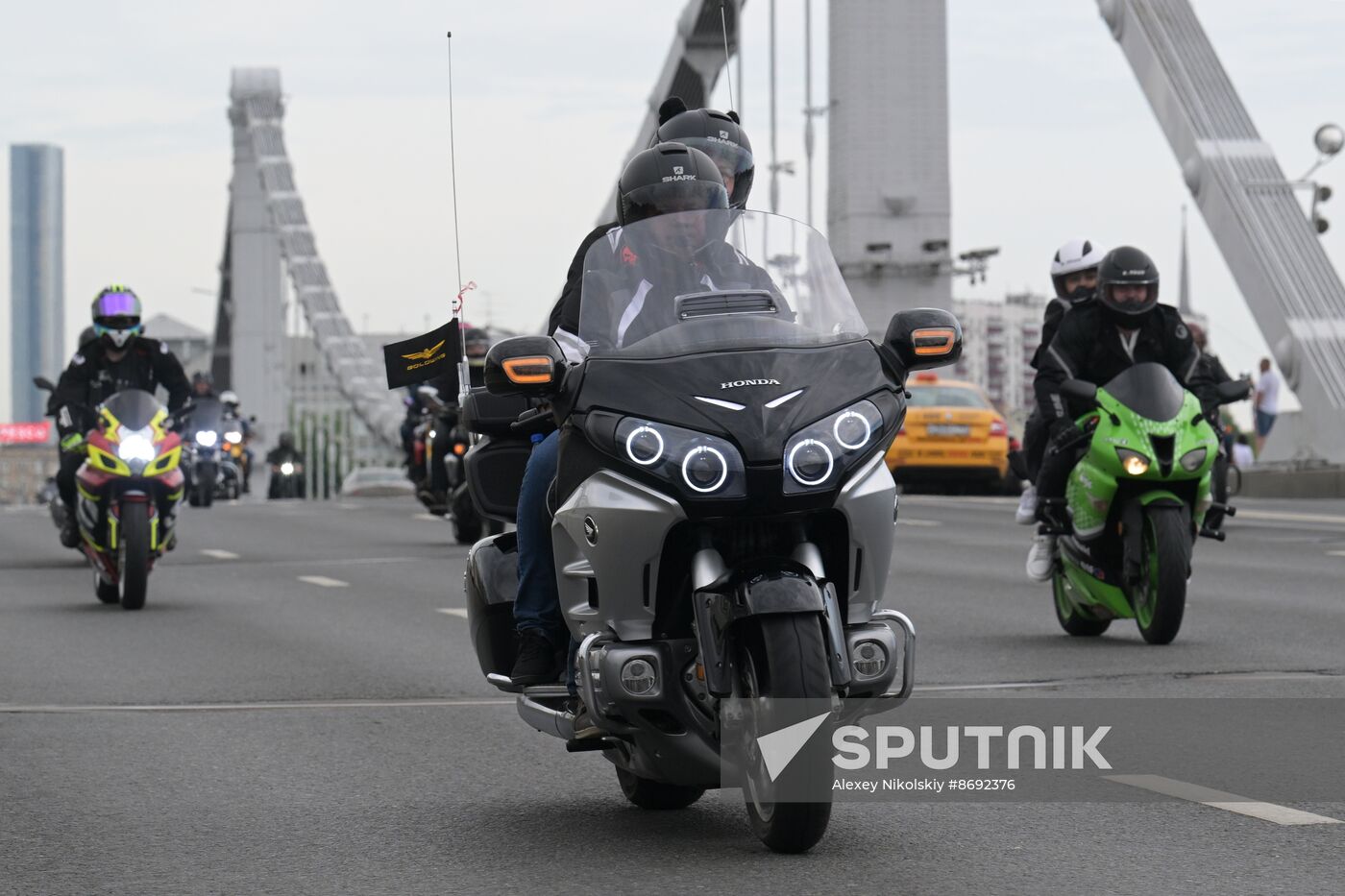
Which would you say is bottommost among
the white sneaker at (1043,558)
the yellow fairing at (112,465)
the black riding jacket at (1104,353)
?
the white sneaker at (1043,558)

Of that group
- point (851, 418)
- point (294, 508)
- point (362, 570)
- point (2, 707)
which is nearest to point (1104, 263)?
point (2, 707)

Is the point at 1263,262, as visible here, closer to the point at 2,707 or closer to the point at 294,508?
the point at 294,508

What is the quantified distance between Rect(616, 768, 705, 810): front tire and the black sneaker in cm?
35

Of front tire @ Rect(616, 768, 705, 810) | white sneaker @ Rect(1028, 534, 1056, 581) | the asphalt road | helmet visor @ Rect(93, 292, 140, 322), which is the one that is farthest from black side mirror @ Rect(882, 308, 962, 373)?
helmet visor @ Rect(93, 292, 140, 322)

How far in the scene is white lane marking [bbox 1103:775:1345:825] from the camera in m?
5.77

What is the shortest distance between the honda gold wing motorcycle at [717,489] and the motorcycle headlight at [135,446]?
855 cm

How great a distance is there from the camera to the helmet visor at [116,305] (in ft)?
48.3

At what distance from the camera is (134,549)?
1384 centimetres

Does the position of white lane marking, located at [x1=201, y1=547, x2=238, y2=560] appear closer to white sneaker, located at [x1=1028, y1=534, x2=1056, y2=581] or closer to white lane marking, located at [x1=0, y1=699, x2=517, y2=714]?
white sneaker, located at [x1=1028, y1=534, x2=1056, y2=581]

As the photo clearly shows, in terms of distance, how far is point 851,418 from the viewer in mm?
5391

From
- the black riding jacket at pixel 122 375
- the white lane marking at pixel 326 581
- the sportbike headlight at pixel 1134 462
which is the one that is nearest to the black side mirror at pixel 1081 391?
the sportbike headlight at pixel 1134 462

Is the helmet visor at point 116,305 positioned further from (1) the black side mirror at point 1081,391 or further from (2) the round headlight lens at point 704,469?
(2) the round headlight lens at point 704,469

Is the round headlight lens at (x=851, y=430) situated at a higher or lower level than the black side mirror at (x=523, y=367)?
lower

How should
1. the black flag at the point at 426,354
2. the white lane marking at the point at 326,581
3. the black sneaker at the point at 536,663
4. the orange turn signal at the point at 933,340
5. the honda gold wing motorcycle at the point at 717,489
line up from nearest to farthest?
1. the honda gold wing motorcycle at the point at 717,489
2. the orange turn signal at the point at 933,340
3. the black sneaker at the point at 536,663
4. the black flag at the point at 426,354
5. the white lane marking at the point at 326,581
